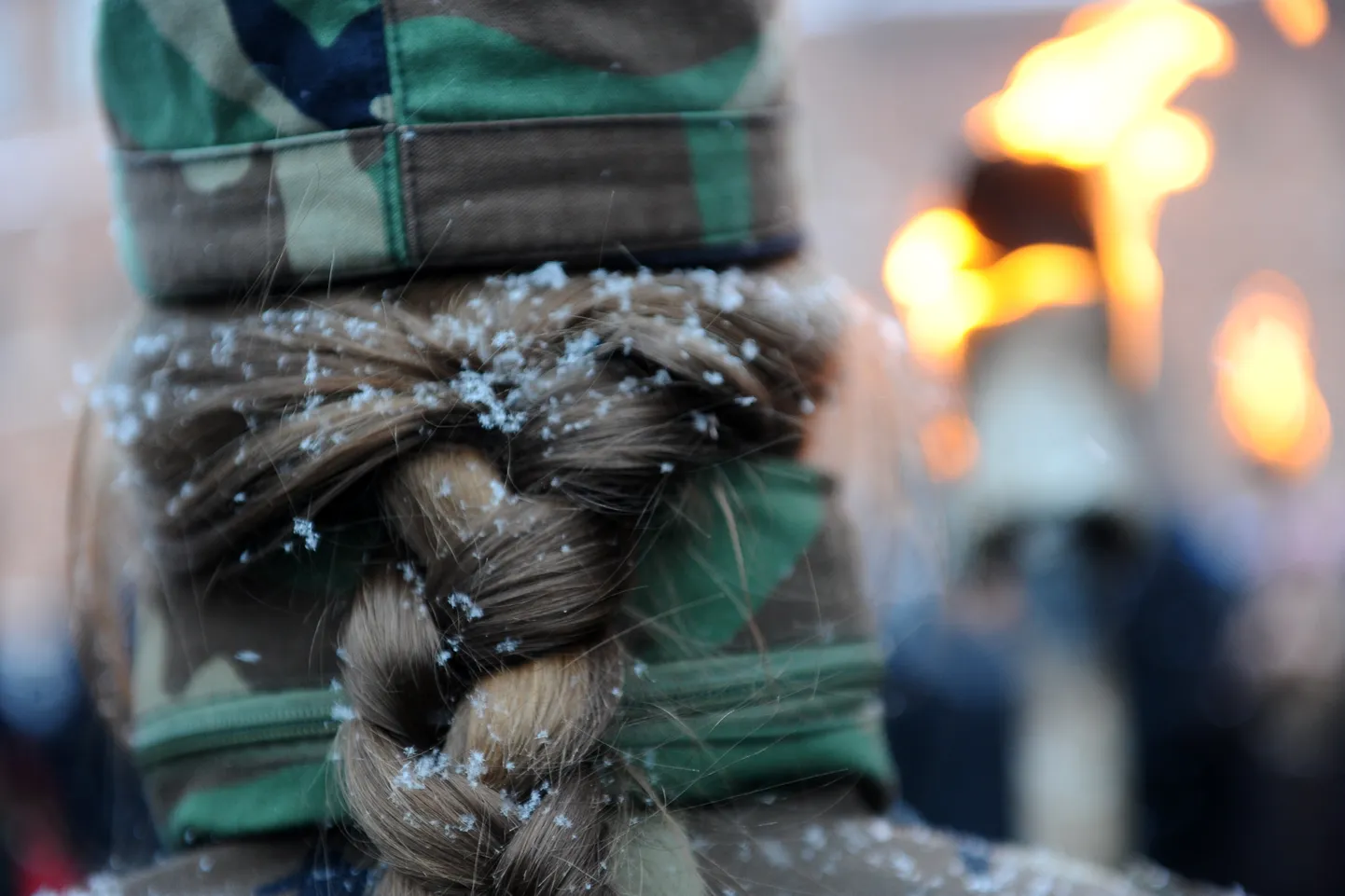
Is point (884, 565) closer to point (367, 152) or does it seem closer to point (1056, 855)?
point (1056, 855)

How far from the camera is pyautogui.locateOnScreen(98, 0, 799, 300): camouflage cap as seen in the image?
63 centimetres

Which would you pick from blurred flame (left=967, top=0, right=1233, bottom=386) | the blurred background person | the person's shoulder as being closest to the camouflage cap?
the person's shoulder

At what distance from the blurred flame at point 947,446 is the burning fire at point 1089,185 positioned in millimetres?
252

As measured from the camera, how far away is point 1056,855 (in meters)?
0.85

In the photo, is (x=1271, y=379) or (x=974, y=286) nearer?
(x=974, y=286)

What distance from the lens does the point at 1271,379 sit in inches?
165

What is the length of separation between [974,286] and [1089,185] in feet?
1.40

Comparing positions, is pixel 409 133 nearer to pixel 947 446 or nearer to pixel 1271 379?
pixel 947 446

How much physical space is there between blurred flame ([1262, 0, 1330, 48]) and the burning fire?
1.10 m

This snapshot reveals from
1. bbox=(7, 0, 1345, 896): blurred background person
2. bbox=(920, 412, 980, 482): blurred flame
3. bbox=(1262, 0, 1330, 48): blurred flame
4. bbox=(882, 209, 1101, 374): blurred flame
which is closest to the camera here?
bbox=(920, 412, 980, 482): blurred flame

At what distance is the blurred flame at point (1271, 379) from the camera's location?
12.2 feet

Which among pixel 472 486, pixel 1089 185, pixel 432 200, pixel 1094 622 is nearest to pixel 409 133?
pixel 432 200

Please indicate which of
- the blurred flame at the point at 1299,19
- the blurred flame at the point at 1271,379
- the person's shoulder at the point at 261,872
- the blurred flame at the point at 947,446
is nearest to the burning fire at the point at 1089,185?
the blurred flame at the point at 947,446

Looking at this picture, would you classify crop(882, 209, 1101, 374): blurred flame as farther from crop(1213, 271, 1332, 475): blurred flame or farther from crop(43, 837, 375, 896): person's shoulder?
crop(43, 837, 375, 896): person's shoulder
